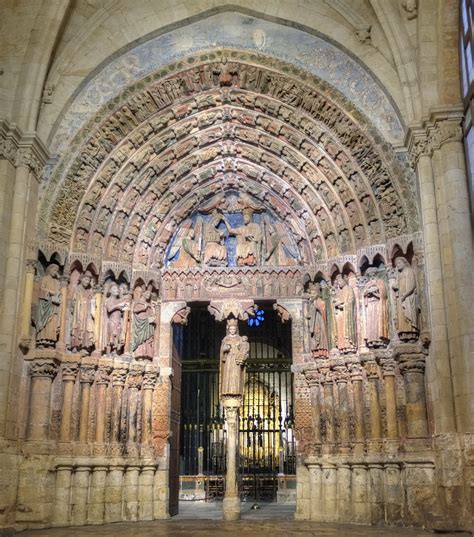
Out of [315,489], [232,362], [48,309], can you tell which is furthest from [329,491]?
[48,309]

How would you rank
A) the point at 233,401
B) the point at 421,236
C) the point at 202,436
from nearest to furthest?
the point at 421,236 < the point at 233,401 < the point at 202,436

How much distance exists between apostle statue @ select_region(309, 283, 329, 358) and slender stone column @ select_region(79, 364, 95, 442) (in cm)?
420

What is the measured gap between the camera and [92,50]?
1177cm

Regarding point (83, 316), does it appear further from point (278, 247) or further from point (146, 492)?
point (278, 247)

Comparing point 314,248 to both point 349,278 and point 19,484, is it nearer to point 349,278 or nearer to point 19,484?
point 349,278

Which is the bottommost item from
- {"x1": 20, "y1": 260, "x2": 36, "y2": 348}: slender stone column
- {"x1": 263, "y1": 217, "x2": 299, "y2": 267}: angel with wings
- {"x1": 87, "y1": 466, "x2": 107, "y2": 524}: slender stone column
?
{"x1": 87, "y1": 466, "x2": 107, "y2": 524}: slender stone column

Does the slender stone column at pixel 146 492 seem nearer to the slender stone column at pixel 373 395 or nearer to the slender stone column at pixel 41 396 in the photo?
the slender stone column at pixel 41 396

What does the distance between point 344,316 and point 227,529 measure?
4249 millimetres

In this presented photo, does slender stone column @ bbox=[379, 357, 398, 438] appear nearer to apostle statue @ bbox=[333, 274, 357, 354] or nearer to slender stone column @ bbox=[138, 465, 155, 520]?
apostle statue @ bbox=[333, 274, 357, 354]

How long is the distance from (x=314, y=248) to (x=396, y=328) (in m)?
2.92

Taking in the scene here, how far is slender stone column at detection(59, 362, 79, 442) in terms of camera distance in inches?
427

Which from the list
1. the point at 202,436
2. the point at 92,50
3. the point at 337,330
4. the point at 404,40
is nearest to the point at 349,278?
the point at 337,330

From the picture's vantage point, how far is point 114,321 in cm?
1209

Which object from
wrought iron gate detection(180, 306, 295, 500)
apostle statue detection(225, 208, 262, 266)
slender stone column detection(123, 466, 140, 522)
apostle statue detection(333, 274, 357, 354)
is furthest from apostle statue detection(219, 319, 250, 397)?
wrought iron gate detection(180, 306, 295, 500)
